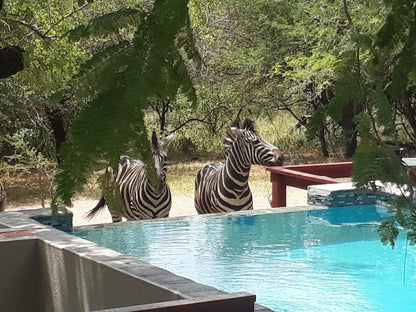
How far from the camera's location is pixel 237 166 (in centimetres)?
859

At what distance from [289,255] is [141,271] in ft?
12.0

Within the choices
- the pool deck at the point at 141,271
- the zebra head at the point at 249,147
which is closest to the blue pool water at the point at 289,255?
the zebra head at the point at 249,147

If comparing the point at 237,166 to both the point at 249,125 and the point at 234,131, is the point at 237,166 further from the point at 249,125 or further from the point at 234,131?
the point at 249,125

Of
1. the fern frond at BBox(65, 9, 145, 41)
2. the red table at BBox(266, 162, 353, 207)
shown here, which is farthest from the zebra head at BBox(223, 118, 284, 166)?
the fern frond at BBox(65, 9, 145, 41)

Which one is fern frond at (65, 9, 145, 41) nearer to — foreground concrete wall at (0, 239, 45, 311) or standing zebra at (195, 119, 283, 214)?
foreground concrete wall at (0, 239, 45, 311)

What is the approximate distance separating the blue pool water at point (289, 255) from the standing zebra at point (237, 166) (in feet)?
1.56

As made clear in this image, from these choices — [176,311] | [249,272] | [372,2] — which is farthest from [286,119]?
[372,2]

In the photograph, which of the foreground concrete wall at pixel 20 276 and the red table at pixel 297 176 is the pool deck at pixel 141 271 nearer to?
the foreground concrete wall at pixel 20 276

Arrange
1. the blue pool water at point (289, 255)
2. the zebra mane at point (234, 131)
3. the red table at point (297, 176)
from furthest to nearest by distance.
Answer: the red table at point (297, 176)
the zebra mane at point (234, 131)
the blue pool water at point (289, 255)

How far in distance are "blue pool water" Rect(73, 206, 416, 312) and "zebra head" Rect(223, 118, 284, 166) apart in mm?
730

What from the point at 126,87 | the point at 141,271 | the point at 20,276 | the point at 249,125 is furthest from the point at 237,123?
the point at 126,87

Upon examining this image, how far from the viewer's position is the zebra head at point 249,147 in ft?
28.4

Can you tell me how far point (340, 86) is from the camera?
0.93 metres

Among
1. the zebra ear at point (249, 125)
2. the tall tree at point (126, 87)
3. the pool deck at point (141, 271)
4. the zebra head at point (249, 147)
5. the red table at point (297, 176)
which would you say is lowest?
the pool deck at point (141, 271)
